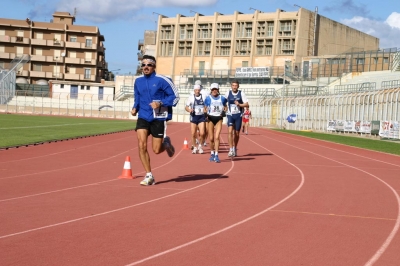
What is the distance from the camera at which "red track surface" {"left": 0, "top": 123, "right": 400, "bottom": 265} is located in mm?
6191

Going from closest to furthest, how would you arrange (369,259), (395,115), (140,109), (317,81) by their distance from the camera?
(369,259), (140,109), (395,115), (317,81)

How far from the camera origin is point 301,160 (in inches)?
750

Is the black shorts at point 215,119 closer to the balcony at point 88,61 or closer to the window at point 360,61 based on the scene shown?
the window at point 360,61

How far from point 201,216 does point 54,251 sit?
2628 millimetres

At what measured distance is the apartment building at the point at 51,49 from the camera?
10238 centimetres

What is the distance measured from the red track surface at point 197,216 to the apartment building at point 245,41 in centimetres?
7685

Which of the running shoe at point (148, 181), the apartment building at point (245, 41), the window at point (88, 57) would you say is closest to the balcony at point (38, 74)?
the window at point (88, 57)

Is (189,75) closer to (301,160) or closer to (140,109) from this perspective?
(301,160)

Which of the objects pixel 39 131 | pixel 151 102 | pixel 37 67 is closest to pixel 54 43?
pixel 37 67

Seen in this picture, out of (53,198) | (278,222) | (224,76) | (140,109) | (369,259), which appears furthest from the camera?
(224,76)

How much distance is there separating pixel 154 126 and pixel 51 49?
9666cm

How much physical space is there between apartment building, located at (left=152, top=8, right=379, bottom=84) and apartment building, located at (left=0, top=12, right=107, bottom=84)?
11800 mm

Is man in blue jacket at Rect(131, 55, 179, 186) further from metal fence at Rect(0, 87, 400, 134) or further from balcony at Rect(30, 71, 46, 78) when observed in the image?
balcony at Rect(30, 71, 46, 78)

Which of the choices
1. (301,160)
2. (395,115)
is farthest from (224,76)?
(301,160)
